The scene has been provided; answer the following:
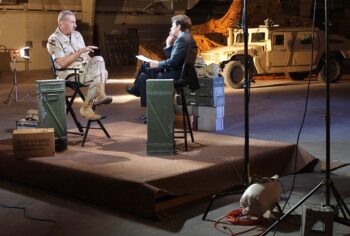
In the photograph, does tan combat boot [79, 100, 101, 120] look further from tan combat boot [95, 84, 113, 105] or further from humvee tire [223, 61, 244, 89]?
humvee tire [223, 61, 244, 89]

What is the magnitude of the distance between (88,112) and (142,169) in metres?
1.55

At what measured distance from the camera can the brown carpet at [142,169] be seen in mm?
3816

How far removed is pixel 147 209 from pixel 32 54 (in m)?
18.0

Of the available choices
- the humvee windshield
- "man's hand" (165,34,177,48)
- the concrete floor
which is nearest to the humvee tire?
the humvee windshield

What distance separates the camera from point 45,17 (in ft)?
68.2

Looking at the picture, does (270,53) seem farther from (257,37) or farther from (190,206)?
(190,206)

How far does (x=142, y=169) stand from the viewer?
4145mm

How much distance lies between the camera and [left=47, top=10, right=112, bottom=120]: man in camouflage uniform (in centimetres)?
562

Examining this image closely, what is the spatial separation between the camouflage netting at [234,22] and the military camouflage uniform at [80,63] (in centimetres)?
1031

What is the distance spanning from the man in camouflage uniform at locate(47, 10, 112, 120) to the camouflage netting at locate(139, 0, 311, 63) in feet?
33.9

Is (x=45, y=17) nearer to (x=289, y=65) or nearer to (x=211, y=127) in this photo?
(x=289, y=65)

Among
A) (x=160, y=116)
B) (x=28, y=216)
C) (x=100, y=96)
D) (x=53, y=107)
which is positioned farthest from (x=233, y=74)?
(x=28, y=216)

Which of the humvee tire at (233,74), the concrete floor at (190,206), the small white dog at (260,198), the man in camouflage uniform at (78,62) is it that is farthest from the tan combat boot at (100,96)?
the humvee tire at (233,74)

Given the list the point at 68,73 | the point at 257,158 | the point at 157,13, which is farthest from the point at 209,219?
the point at 157,13
